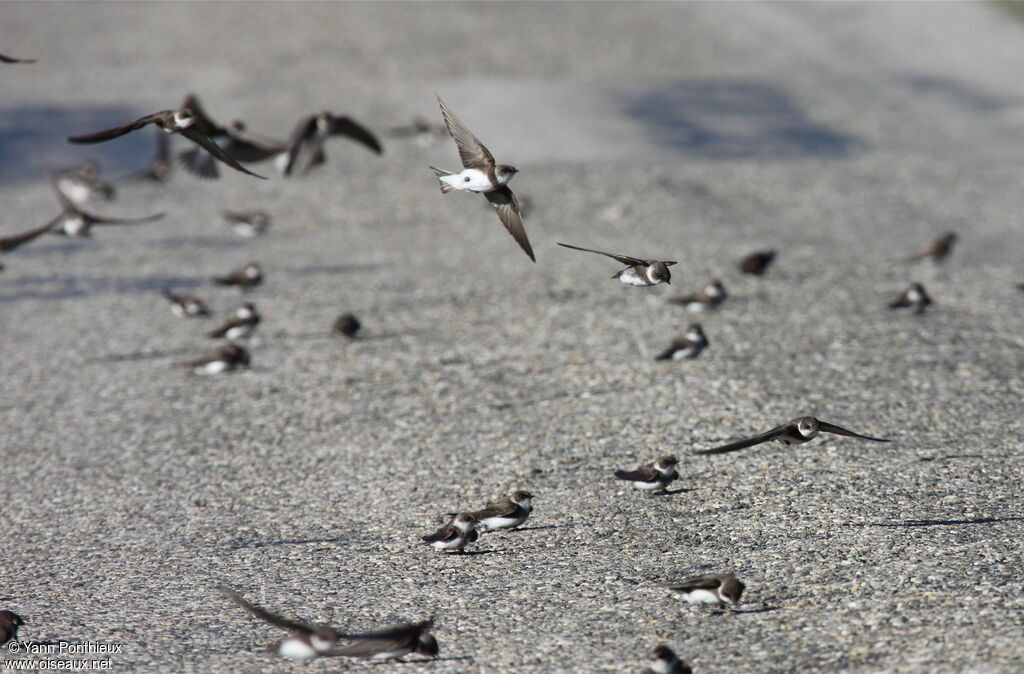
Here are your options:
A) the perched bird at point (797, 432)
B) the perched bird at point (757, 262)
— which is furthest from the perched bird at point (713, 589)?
the perched bird at point (757, 262)

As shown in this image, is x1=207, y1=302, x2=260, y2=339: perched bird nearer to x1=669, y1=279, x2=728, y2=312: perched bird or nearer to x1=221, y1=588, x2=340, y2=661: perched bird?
x1=669, y1=279, x2=728, y2=312: perched bird

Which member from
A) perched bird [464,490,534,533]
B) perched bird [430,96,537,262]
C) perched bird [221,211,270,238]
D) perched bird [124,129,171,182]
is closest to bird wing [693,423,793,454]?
perched bird [464,490,534,533]

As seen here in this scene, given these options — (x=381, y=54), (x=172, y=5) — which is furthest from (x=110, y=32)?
(x=381, y=54)

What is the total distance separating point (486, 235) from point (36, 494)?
8.92 m

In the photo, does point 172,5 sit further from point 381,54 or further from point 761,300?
point 761,300

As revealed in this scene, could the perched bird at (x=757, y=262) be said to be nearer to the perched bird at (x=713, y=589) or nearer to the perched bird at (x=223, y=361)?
the perched bird at (x=223, y=361)

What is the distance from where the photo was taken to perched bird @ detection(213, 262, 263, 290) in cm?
1495

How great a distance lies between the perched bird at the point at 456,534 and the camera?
8.34m

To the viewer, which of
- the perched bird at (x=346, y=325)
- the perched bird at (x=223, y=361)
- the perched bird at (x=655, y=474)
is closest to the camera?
the perched bird at (x=655, y=474)

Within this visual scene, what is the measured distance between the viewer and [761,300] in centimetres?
1415

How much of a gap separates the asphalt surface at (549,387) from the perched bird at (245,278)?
0.33 m

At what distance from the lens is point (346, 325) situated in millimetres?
13172

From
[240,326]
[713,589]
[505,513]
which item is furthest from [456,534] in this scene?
[240,326]

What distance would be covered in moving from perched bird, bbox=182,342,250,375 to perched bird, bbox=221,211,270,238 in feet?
16.3
